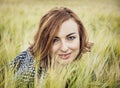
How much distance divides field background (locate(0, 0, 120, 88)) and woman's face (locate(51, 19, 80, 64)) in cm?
7

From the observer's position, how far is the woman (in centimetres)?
192

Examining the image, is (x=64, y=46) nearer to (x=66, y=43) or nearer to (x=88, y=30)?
(x=66, y=43)

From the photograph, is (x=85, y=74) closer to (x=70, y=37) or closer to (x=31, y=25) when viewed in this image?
(x=70, y=37)

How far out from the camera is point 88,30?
1985 millimetres

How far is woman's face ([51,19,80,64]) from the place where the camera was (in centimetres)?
193

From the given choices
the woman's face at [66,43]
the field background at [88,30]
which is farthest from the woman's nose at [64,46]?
the field background at [88,30]

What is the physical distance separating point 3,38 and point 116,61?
0.69m

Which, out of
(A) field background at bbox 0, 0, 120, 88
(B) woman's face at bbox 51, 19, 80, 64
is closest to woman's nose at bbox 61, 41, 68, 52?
(B) woman's face at bbox 51, 19, 80, 64

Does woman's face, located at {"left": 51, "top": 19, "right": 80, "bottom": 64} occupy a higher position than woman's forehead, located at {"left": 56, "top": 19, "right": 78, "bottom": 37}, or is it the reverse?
woman's forehead, located at {"left": 56, "top": 19, "right": 78, "bottom": 37}

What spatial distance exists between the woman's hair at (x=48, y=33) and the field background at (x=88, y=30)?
1.4 inches

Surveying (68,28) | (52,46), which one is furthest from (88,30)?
(52,46)

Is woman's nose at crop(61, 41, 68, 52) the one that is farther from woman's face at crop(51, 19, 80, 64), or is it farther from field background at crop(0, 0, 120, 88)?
field background at crop(0, 0, 120, 88)

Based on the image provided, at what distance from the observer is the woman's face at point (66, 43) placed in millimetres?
1935

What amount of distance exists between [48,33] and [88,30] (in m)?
0.25
